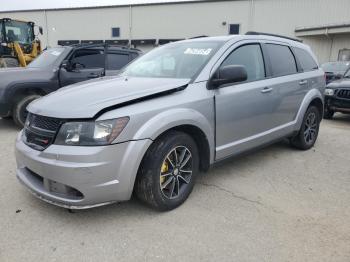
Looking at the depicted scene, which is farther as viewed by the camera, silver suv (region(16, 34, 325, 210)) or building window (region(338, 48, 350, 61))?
building window (region(338, 48, 350, 61))

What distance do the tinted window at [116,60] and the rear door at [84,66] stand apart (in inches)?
6.0

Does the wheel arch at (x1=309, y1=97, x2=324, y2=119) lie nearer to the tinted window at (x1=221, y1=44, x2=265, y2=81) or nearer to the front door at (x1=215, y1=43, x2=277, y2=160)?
the front door at (x1=215, y1=43, x2=277, y2=160)

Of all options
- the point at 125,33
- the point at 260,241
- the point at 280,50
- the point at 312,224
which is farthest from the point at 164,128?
the point at 125,33

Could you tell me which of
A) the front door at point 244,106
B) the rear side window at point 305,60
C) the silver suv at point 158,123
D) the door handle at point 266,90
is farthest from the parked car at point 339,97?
the door handle at point 266,90

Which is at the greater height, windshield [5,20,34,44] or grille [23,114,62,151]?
windshield [5,20,34,44]

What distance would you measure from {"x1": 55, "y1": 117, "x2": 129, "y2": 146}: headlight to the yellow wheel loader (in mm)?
12395

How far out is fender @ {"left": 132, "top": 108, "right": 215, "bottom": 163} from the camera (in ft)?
9.66

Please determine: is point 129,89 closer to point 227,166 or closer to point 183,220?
point 183,220

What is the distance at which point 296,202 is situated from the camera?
11.7 ft

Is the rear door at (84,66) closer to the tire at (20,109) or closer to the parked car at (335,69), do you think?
the tire at (20,109)

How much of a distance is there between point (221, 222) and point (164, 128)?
40.6 inches

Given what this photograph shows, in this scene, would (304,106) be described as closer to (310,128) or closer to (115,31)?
(310,128)

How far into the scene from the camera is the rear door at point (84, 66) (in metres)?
7.21

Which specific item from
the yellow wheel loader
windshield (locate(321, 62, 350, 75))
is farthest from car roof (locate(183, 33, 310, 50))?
the yellow wheel loader
